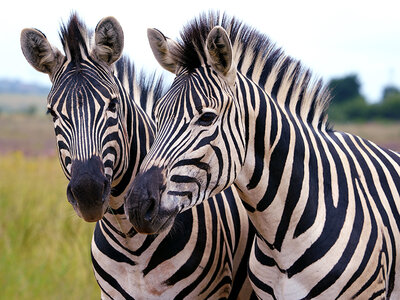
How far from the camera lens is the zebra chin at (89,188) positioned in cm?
340

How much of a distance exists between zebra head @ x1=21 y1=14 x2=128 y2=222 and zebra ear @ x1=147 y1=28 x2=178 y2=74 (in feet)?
0.88

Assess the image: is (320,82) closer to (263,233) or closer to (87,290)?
(263,233)

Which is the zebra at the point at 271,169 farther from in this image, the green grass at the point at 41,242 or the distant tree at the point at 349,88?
the distant tree at the point at 349,88

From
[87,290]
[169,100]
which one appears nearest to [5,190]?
[87,290]

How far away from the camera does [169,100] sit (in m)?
3.44

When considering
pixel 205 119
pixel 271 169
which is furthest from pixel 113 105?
pixel 271 169

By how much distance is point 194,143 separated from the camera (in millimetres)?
3270

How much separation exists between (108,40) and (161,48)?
41 cm

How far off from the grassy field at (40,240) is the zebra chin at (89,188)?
2.29m

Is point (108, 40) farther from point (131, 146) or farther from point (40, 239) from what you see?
point (40, 239)

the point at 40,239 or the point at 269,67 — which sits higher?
the point at 269,67

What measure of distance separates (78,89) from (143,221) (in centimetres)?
108

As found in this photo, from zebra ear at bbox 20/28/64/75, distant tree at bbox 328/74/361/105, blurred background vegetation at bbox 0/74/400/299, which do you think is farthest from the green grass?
distant tree at bbox 328/74/361/105

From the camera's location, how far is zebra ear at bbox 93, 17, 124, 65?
395 centimetres
